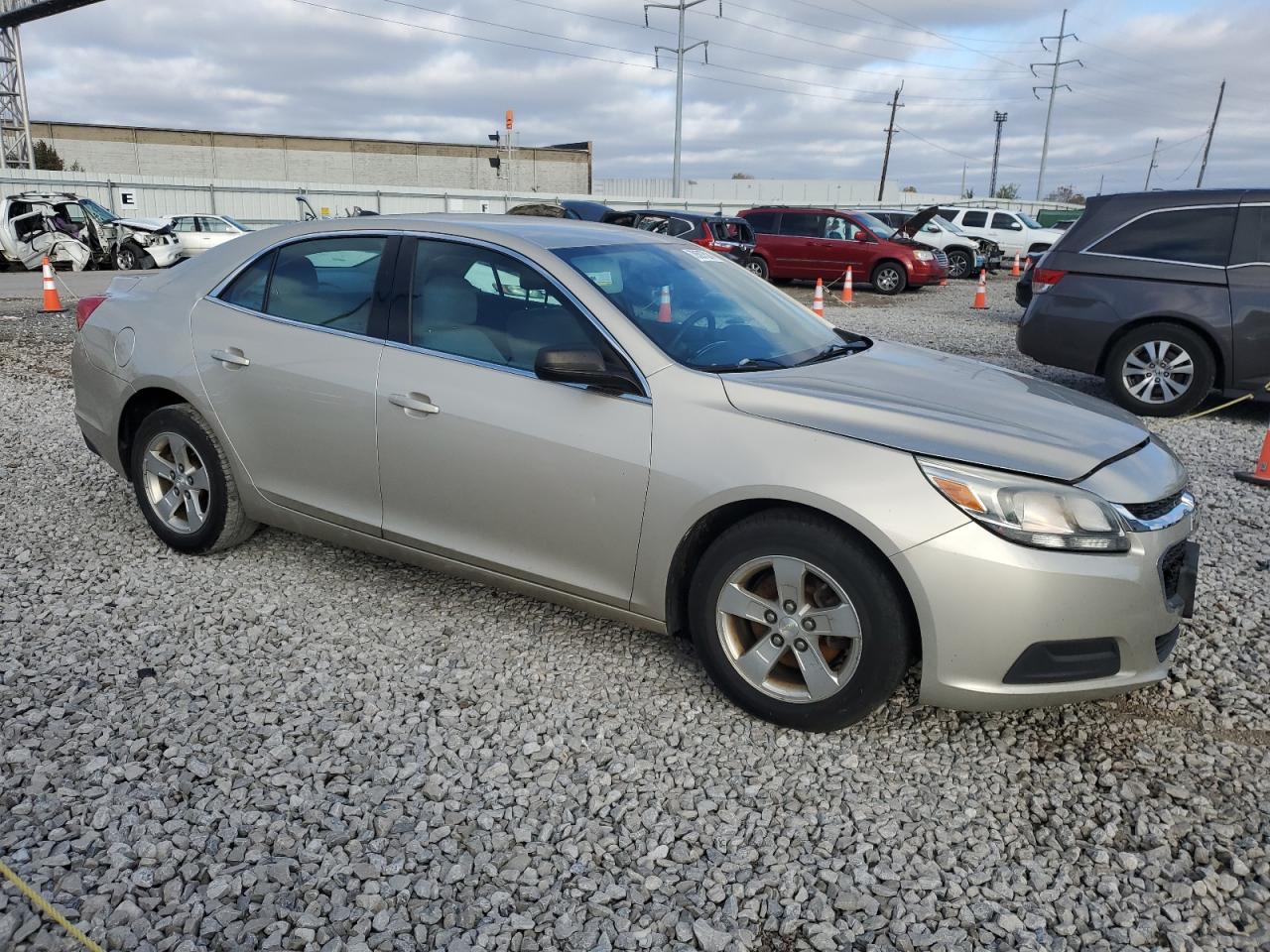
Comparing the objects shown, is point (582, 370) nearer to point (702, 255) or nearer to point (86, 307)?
point (702, 255)

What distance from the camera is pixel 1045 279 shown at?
8.52m

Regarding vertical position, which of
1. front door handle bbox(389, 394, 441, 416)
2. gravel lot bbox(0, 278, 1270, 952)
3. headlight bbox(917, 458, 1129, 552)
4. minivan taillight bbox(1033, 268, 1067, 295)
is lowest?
gravel lot bbox(0, 278, 1270, 952)

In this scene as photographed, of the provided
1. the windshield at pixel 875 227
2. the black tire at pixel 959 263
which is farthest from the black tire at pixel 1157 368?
the black tire at pixel 959 263

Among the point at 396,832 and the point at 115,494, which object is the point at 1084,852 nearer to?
the point at 396,832

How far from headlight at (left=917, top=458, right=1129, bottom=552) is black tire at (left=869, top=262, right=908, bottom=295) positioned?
1872 cm

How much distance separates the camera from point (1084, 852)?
8.62 ft

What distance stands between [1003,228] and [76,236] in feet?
79.3

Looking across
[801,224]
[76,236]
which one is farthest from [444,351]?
[76,236]

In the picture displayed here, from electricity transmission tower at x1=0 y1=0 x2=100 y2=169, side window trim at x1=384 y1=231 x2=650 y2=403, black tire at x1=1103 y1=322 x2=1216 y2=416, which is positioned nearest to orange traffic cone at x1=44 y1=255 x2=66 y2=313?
side window trim at x1=384 y1=231 x2=650 y2=403

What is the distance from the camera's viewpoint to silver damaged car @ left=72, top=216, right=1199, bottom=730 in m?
2.82

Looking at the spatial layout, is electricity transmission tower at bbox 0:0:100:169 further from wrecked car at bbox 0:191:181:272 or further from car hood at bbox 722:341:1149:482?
car hood at bbox 722:341:1149:482

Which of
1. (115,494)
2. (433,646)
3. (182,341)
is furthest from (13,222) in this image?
(433,646)

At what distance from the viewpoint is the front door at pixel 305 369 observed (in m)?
3.80

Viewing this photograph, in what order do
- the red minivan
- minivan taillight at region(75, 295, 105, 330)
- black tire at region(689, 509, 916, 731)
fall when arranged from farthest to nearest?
1. the red minivan
2. minivan taillight at region(75, 295, 105, 330)
3. black tire at region(689, 509, 916, 731)
